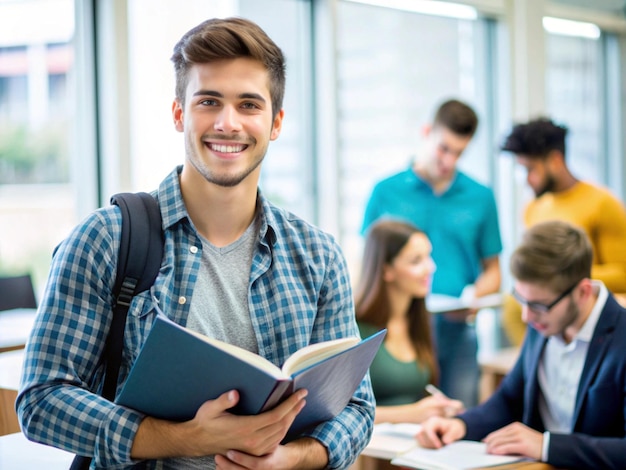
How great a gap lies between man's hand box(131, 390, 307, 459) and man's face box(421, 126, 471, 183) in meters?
3.28

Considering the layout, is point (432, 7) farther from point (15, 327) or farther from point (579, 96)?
point (15, 327)

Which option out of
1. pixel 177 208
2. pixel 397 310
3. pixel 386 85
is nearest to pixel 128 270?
pixel 177 208

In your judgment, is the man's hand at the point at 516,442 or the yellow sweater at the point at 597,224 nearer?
the man's hand at the point at 516,442

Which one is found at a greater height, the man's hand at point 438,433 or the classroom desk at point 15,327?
the classroom desk at point 15,327

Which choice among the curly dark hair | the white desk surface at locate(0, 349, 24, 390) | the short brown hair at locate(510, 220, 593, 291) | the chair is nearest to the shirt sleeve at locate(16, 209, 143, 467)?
the white desk surface at locate(0, 349, 24, 390)

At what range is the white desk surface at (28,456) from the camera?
1616mm

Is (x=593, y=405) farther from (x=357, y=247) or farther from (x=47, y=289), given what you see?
(x=357, y=247)

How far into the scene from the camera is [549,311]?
2.62 m

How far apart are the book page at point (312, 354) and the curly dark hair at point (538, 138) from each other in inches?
133

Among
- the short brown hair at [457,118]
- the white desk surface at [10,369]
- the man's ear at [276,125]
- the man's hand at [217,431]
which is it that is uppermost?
the short brown hair at [457,118]

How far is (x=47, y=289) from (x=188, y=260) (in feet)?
0.81

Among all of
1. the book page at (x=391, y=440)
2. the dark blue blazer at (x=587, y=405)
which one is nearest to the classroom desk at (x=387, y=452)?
the book page at (x=391, y=440)

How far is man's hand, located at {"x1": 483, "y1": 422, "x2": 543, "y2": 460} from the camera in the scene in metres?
2.37

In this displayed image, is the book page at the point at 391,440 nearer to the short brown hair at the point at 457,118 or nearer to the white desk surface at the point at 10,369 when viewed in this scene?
the white desk surface at the point at 10,369
